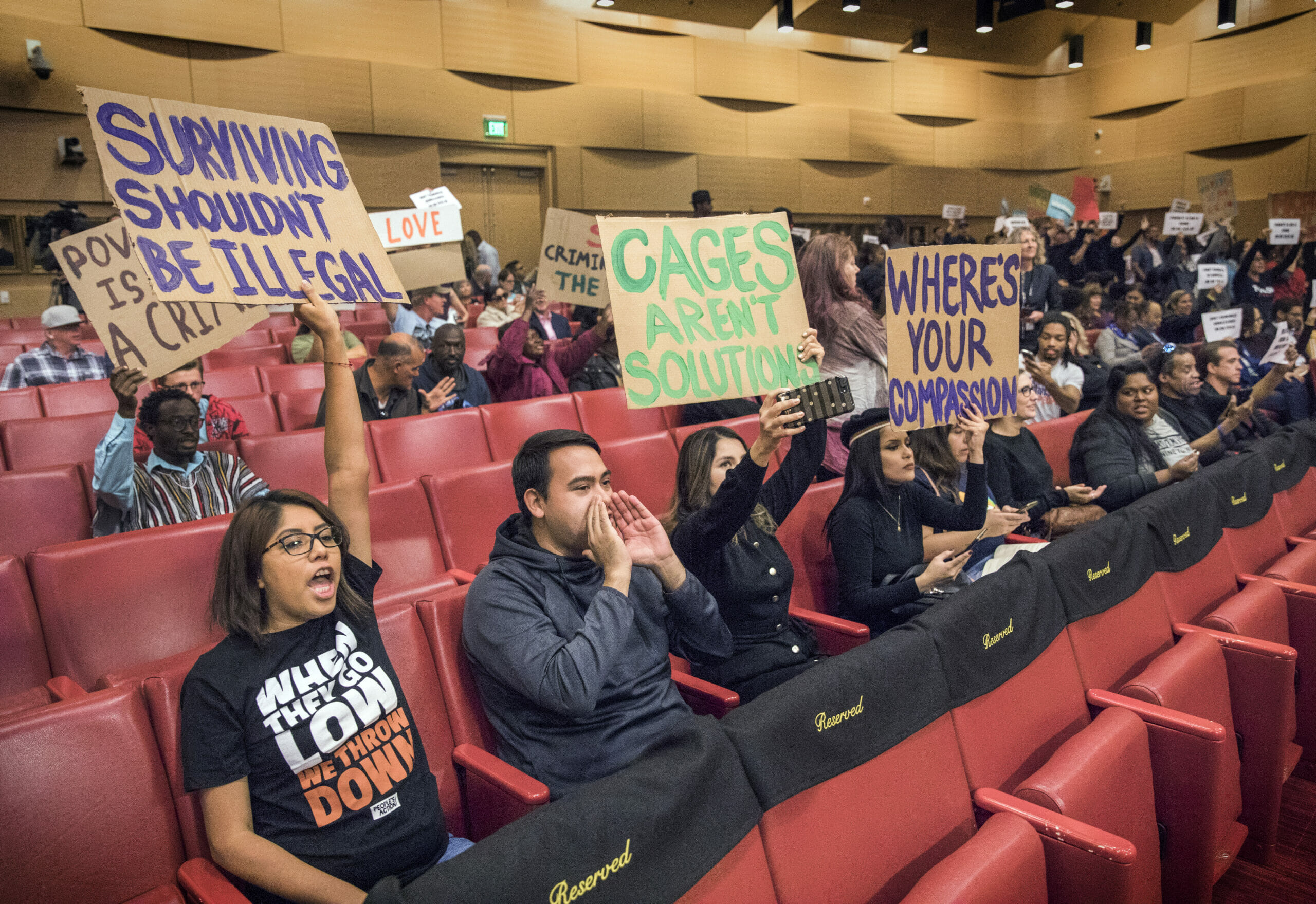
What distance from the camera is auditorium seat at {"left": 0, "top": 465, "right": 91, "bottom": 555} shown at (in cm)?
238

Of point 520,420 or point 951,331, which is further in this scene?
point 520,420

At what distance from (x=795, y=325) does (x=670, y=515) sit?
1.80 ft

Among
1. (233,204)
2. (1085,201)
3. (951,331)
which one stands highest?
(1085,201)

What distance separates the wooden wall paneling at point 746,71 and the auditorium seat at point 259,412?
857 cm

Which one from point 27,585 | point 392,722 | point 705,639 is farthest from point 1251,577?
point 27,585

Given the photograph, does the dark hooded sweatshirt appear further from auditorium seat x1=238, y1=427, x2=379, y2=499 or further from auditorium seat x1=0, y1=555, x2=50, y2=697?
auditorium seat x1=238, y1=427, x2=379, y2=499

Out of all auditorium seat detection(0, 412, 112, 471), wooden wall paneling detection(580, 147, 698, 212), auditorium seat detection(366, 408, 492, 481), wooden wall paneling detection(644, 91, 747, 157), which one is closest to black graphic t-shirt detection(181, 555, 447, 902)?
auditorium seat detection(366, 408, 492, 481)

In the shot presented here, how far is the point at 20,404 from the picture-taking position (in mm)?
3895

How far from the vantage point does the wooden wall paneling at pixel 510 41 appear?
9312 millimetres

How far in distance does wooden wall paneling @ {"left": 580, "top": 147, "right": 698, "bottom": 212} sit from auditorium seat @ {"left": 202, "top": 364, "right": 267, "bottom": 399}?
6.54 metres

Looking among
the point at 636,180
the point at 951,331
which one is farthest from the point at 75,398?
the point at 636,180

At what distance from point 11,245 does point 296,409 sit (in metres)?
6.18

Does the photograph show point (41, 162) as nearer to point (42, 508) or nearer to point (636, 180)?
point (636, 180)

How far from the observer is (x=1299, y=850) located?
6.47ft
